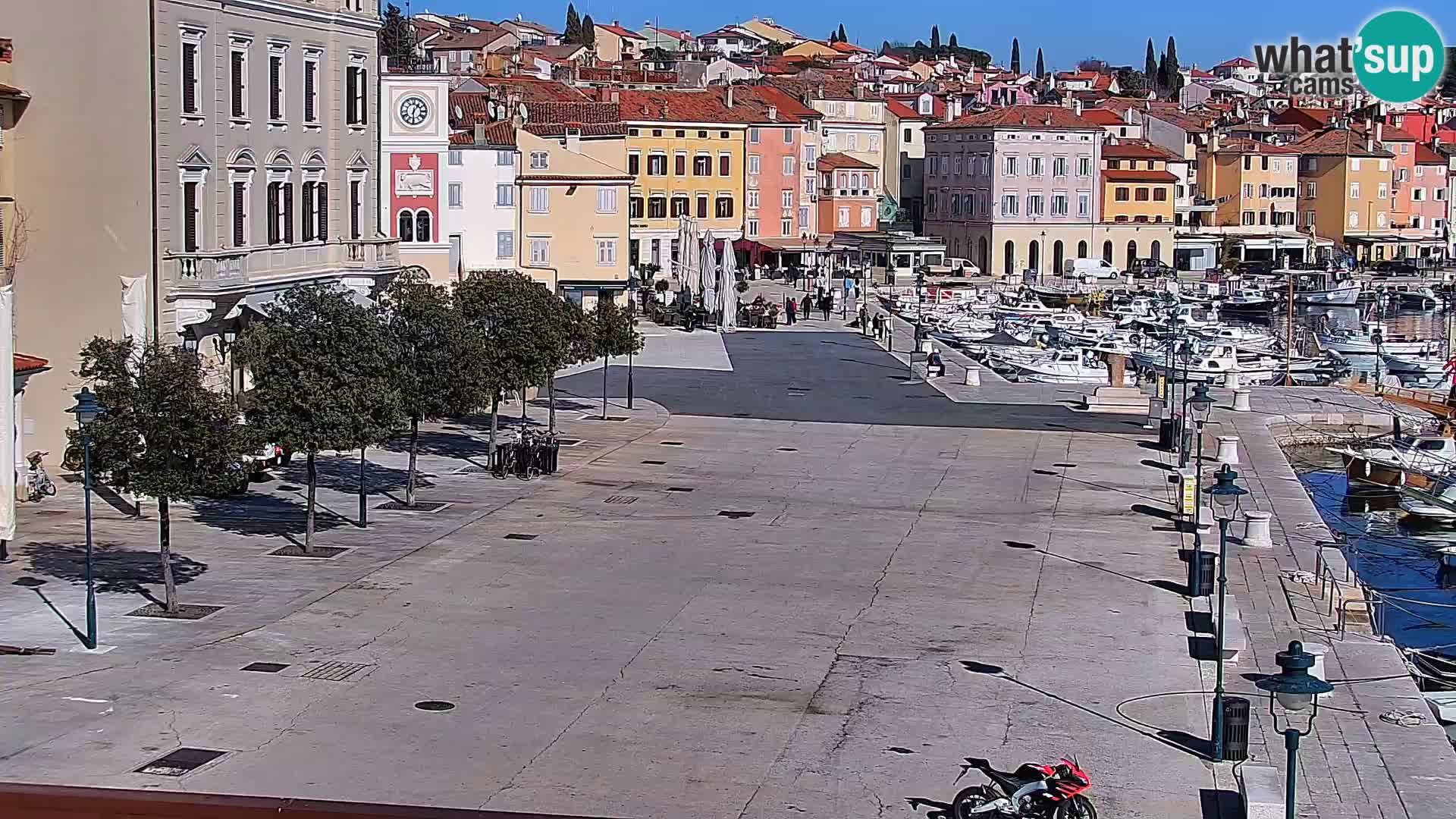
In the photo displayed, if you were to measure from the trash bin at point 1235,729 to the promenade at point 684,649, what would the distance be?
32 centimetres

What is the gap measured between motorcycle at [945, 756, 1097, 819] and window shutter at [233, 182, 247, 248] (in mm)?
25835

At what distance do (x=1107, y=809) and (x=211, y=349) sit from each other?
24.5 metres

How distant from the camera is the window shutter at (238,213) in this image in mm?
36094

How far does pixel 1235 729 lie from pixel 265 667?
32.8ft

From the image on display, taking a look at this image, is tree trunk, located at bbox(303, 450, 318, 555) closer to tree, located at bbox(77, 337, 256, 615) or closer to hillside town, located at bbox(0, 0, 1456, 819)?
hillside town, located at bbox(0, 0, 1456, 819)

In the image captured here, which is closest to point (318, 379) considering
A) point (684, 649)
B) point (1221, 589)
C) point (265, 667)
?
point (265, 667)

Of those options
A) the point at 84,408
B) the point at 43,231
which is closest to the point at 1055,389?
the point at 43,231

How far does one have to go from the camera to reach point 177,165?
1325 inches

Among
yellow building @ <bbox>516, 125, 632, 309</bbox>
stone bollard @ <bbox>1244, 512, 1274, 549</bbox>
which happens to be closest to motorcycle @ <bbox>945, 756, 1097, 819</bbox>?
stone bollard @ <bbox>1244, 512, 1274, 549</bbox>

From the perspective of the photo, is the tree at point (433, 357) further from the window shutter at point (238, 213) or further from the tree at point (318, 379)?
the window shutter at point (238, 213)

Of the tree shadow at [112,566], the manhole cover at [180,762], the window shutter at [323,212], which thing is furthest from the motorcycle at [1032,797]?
the window shutter at [323,212]

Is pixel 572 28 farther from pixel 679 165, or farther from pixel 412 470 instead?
pixel 412 470

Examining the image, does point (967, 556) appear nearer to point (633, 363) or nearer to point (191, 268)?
point (191, 268)

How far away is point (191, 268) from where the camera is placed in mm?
33625
